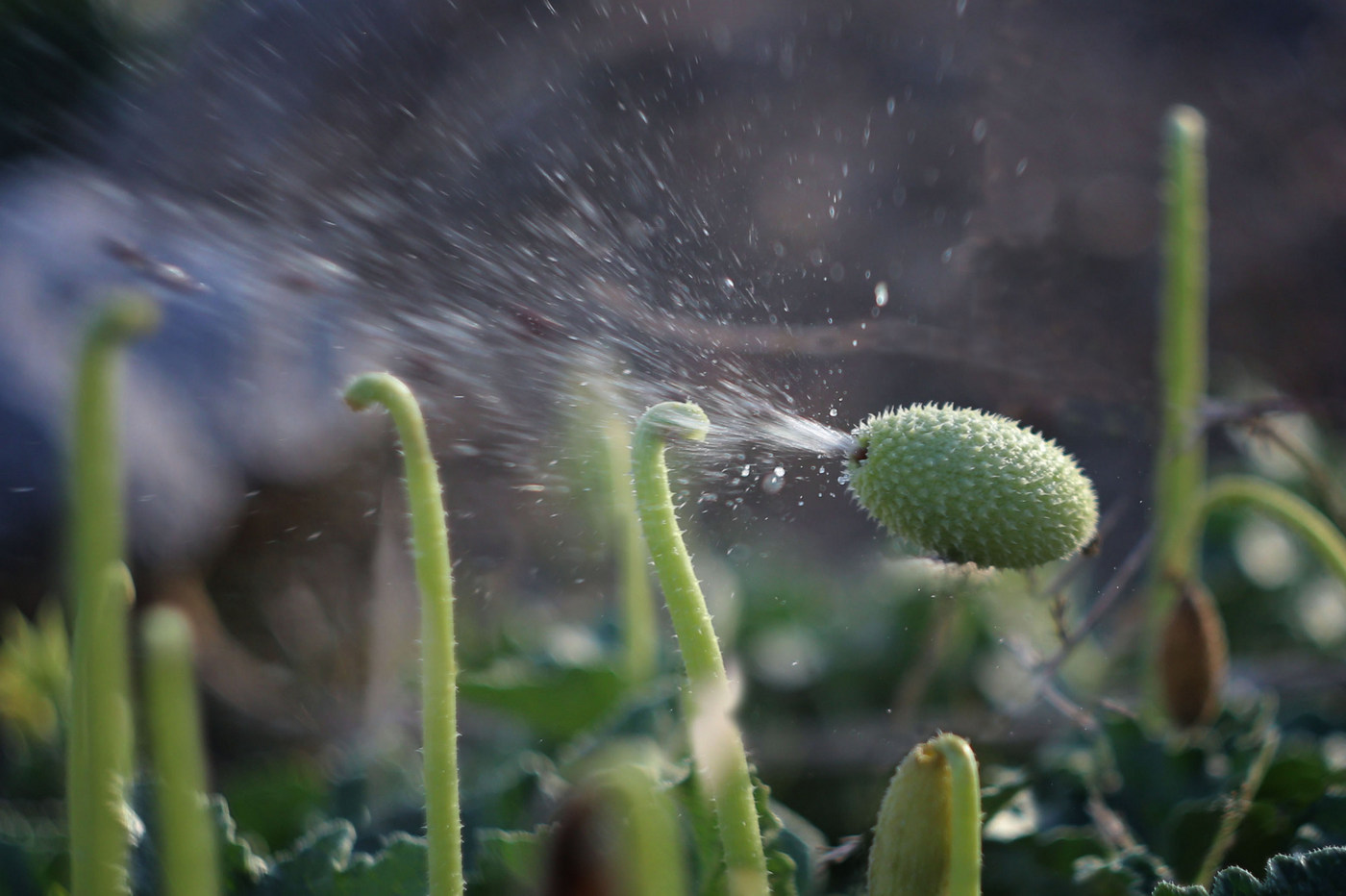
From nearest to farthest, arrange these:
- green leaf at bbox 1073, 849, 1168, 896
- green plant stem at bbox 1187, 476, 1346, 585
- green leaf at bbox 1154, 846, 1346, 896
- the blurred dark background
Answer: green leaf at bbox 1154, 846, 1346, 896
green leaf at bbox 1073, 849, 1168, 896
green plant stem at bbox 1187, 476, 1346, 585
the blurred dark background

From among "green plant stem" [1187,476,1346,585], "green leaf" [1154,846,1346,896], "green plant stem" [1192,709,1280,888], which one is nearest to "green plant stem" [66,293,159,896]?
"green leaf" [1154,846,1346,896]

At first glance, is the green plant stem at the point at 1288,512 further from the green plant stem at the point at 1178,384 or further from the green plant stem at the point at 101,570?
the green plant stem at the point at 101,570

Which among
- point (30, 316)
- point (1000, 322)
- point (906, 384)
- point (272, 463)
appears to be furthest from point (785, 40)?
point (30, 316)

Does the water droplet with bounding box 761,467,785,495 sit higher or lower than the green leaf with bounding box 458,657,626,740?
higher

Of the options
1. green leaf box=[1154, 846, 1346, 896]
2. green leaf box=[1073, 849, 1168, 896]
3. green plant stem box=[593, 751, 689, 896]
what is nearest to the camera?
green plant stem box=[593, 751, 689, 896]

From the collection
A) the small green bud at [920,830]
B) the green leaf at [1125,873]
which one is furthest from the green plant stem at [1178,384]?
the small green bud at [920,830]

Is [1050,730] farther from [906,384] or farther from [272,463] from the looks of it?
[272,463]

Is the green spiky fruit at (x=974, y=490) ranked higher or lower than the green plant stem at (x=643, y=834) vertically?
higher

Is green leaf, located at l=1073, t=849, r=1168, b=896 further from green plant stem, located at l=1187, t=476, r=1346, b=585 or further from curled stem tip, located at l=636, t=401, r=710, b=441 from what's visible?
curled stem tip, located at l=636, t=401, r=710, b=441
